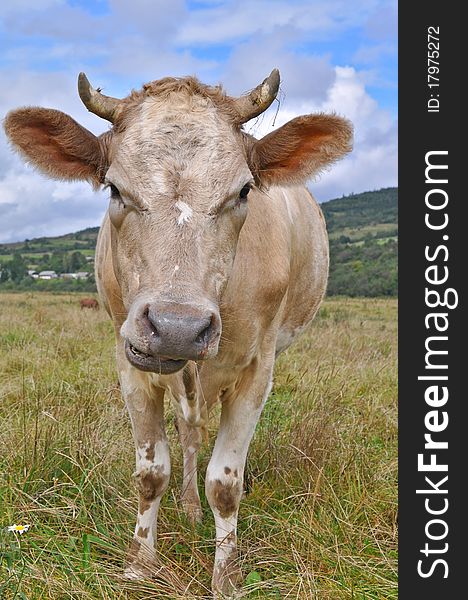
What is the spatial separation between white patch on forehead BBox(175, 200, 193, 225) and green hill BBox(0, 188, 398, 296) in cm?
1071

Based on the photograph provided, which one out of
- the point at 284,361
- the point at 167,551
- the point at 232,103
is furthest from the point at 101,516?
the point at 284,361

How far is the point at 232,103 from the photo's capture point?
354 centimetres

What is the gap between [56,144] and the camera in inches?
140

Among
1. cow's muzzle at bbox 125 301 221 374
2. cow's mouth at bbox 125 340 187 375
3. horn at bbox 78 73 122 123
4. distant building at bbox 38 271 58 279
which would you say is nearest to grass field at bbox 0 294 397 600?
cow's mouth at bbox 125 340 187 375

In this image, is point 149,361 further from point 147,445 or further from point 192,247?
point 147,445

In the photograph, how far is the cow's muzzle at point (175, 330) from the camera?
8.61 ft

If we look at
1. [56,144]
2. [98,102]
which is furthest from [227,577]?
[98,102]

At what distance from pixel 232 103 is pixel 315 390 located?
355cm

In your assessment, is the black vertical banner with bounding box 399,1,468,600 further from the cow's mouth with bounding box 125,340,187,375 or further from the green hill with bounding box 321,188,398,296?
the green hill with bounding box 321,188,398,296

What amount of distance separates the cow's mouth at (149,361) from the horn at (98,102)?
4.09ft

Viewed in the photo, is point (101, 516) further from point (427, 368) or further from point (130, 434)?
point (427, 368)

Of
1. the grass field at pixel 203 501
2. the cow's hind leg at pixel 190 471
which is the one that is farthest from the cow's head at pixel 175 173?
the cow's hind leg at pixel 190 471

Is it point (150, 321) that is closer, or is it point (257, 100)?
point (150, 321)

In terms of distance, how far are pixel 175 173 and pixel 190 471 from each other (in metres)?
2.44
